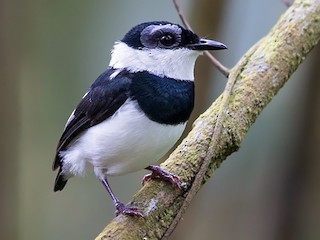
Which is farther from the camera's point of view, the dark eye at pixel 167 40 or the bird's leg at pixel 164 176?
the dark eye at pixel 167 40

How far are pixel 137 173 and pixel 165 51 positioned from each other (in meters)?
2.89

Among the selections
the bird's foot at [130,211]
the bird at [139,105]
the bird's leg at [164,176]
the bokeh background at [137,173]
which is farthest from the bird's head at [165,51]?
the bokeh background at [137,173]

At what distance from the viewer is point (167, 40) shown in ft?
9.53

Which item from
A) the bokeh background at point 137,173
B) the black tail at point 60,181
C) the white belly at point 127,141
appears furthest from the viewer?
the bokeh background at point 137,173

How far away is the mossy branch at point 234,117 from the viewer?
2643 millimetres

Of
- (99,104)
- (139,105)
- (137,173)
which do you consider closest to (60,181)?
(99,104)

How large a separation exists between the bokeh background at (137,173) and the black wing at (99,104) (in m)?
1.24

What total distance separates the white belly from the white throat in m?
0.19

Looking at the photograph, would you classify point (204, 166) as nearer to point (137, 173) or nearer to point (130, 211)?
point (130, 211)

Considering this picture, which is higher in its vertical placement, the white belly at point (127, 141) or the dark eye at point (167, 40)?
the dark eye at point (167, 40)

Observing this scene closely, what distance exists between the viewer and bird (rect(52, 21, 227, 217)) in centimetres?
273

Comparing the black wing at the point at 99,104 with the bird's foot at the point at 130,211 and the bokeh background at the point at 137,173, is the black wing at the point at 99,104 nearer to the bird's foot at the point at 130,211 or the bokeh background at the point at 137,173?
the bird's foot at the point at 130,211

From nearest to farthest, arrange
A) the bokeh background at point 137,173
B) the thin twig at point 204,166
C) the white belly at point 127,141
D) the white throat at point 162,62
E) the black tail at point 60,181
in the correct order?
the thin twig at point 204,166
the white belly at point 127,141
the white throat at point 162,62
the black tail at point 60,181
the bokeh background at point 137,173

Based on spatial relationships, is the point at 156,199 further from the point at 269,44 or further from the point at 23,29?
the point at 23,29
